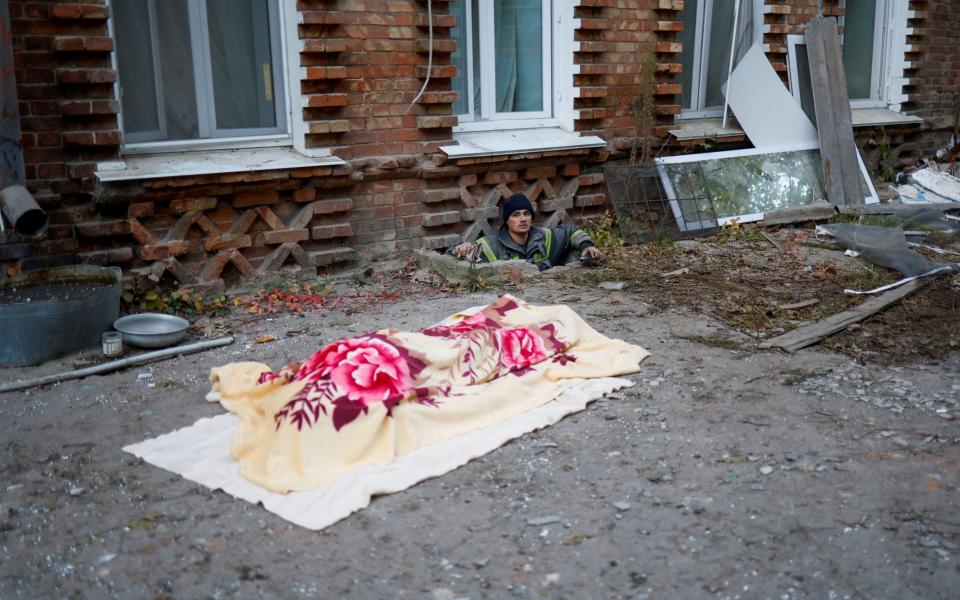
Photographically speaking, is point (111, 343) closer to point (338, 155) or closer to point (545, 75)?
point (338, 155)

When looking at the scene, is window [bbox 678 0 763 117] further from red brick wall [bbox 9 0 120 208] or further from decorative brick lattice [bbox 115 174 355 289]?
red brick wall [bbox 9 0 120 208]

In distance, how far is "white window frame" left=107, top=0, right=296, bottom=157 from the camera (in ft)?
20.7

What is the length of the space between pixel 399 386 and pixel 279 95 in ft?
11.3

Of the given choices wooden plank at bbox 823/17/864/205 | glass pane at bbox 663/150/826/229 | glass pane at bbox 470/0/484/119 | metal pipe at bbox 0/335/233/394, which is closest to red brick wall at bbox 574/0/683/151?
glass pane at bbox 663/150/826/229

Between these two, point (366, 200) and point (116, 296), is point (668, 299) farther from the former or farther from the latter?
point (116, 296)

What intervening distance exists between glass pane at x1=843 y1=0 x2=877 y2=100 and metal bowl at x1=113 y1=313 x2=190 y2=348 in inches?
348

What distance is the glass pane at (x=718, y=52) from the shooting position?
9.34 meters

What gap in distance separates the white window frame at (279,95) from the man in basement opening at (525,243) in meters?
1.38

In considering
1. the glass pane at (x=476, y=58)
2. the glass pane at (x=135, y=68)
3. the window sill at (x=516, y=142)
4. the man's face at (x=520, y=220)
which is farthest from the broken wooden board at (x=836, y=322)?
the glass pane at (x=135, y=68)

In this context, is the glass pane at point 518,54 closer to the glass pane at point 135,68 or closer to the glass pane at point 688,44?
the glass pane at point 688,44

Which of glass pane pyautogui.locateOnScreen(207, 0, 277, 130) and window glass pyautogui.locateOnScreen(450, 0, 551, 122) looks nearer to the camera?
glass pane pyautogui.locateOnScreen(207, 0, 277, 130)

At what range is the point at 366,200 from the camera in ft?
22.7

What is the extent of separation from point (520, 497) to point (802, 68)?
24.7 ft

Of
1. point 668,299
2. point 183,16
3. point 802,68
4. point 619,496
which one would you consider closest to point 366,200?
point 183,16
